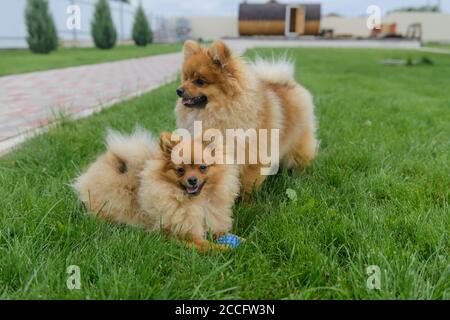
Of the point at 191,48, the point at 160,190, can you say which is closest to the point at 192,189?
the point at 160,190

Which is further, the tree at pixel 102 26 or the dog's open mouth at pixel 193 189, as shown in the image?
the tree at pixel 102 26

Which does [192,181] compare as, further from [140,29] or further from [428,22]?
[428,22]

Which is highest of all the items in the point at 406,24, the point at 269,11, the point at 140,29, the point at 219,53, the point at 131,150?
the point at 269,11

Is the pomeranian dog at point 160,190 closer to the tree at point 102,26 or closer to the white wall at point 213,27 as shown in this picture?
the tree at point 102,26

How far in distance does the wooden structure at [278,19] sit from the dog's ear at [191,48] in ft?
79.7

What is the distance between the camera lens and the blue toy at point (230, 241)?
2.08m

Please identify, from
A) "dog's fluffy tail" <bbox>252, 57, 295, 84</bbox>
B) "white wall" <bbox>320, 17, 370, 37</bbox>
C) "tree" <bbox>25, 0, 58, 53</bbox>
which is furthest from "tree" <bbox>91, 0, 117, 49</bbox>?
"white wall" <bbox>320, 17, 370, 37</bbox>

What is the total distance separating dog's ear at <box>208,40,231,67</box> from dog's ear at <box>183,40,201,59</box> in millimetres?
136

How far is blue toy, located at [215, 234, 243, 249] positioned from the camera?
81.7 inches

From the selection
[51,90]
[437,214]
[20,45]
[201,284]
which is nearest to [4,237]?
[201,284]

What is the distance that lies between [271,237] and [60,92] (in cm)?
571

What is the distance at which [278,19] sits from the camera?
27516 millimetres

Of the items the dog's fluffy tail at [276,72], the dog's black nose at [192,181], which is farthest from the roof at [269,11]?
the dog's black nose at [192,181]

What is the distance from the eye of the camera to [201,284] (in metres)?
1.62
